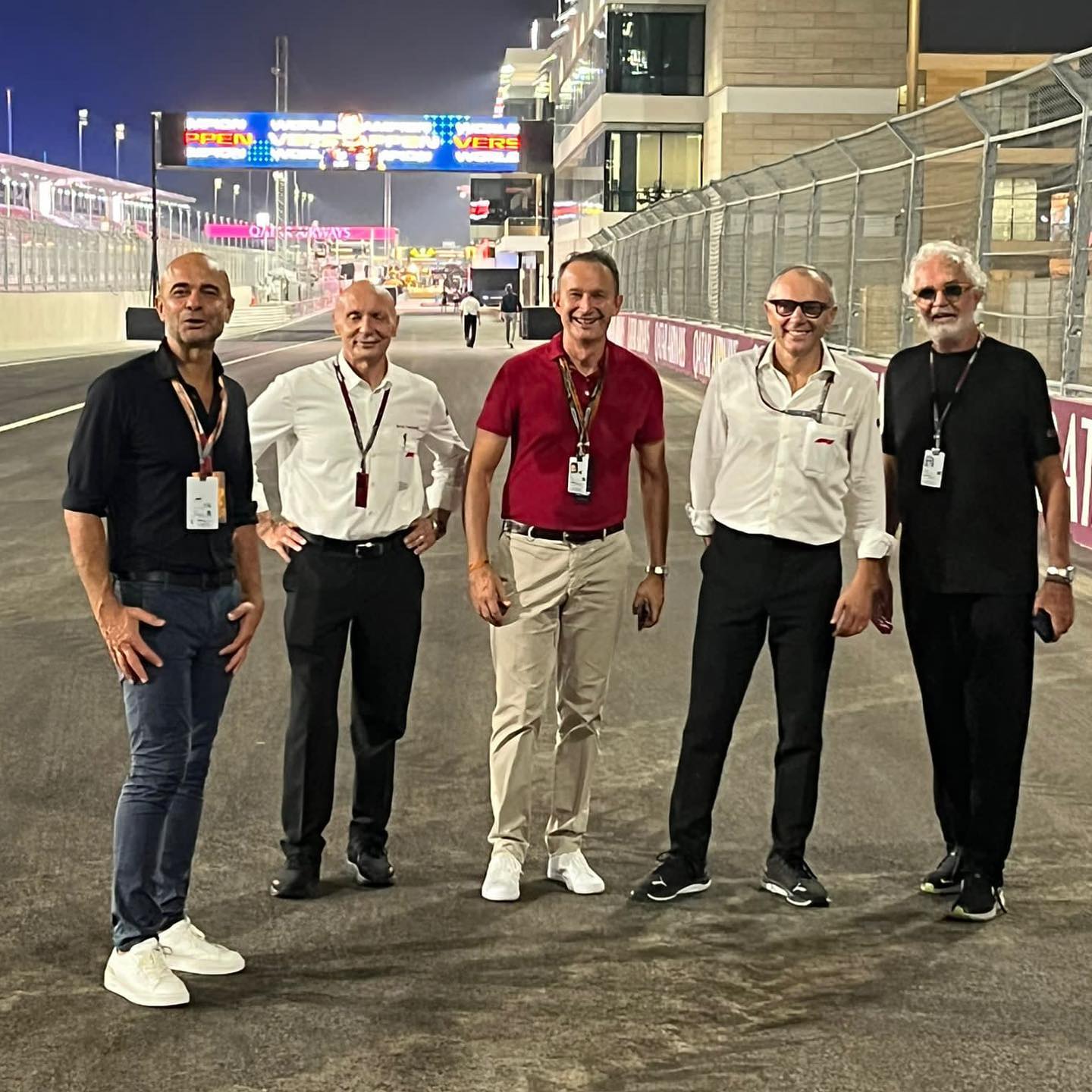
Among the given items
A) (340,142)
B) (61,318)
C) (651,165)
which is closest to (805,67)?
(651,165)

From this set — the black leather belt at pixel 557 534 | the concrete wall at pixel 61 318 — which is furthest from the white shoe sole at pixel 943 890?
the concrete wall at pixel 61 318

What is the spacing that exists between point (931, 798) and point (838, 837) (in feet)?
2.09

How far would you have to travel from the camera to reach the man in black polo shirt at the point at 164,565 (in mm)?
4211

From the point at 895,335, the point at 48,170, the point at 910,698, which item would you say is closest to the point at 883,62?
the point at 895,335

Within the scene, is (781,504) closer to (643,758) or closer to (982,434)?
(982,434)

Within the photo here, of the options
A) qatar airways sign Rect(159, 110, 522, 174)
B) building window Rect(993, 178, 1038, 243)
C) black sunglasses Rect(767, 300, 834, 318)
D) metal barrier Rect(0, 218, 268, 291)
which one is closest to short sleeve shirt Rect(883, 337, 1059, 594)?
black sunglasses Rect(767, 300, 834, 318)

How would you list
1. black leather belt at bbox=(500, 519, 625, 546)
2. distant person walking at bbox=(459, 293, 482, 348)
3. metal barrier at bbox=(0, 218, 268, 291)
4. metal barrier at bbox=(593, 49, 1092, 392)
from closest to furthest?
black leather belt at bbox=(500, 519, 625, 546)
metal barrier at bbox=(593, 49, 1092, 392)
metal barrier at bbox=(0, 218, 268, 291)
distant person walking at bbox=(459, 293, 482, 348)

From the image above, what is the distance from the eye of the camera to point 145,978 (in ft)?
14.1

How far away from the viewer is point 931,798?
6.25 metres

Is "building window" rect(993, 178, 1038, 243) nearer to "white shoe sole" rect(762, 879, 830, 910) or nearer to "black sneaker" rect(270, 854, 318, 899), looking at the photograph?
"white shoe sole" rect(762, 879, 830, 910)

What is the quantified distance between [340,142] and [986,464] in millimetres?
63266

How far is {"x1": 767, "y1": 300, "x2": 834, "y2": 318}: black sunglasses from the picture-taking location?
16.4ft

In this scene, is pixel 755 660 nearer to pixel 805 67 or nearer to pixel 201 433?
pixel 201 433

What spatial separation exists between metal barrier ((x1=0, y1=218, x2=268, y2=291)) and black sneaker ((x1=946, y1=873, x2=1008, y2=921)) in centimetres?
3085
